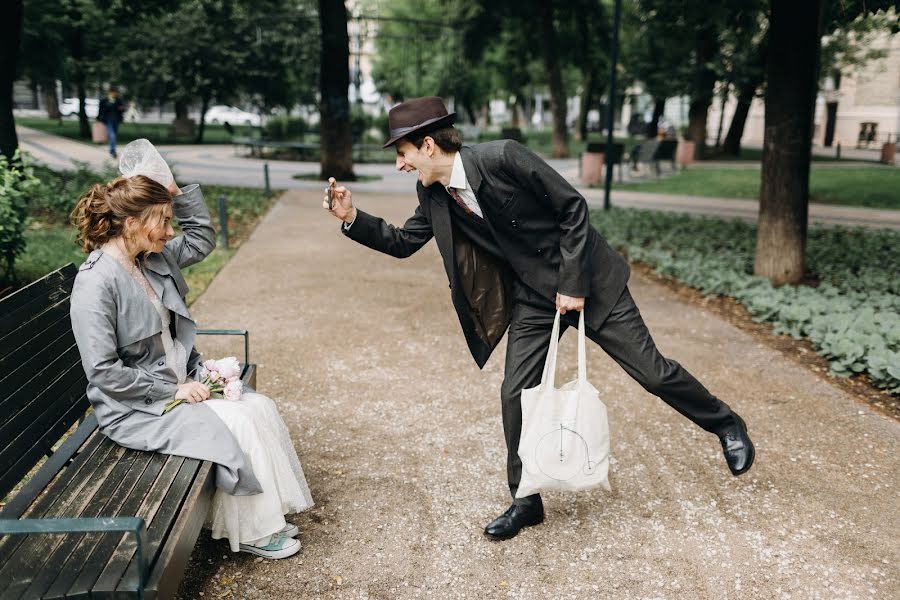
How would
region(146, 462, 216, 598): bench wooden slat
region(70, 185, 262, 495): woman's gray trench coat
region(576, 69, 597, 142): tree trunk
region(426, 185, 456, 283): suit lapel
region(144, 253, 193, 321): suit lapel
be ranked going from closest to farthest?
region(146, 462, 216, 598): bench wooden slat
region(70, 185, 262, 495): woman's gray trench coat
region(144, 253, 193, 321): suit lapel
region(426, 185, 456, 283): suit lapel
region(576, 69, 597, 142): tree trunk

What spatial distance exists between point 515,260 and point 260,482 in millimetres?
1379

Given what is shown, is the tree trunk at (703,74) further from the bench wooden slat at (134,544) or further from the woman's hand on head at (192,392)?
the bench wooden slat at (134,544)

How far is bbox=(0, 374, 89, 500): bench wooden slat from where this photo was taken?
278 centimetres

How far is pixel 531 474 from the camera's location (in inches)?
129

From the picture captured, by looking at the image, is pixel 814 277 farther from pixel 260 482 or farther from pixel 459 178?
pixel 260 482

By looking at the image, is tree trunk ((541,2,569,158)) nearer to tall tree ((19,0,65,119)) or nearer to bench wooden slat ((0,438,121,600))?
tall tree ((19,0,65,119))

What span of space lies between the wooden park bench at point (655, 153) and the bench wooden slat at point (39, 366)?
64.1ft

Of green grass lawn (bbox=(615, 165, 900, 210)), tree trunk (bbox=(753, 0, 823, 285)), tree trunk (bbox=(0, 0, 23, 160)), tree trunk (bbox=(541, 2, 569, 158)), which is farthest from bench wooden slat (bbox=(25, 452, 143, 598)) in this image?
tree trunk (bbox=(541, 2, 569, 158))

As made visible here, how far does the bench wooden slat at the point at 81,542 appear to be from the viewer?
7.00 feet

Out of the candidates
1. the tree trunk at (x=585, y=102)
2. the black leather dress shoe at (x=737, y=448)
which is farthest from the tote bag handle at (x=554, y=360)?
the tree trunk at (x=585, y=102)

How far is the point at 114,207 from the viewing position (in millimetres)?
2904

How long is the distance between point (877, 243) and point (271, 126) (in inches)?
939

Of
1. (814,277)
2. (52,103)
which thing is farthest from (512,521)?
(52,103)

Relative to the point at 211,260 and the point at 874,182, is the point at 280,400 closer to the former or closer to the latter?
the point at 211,260
